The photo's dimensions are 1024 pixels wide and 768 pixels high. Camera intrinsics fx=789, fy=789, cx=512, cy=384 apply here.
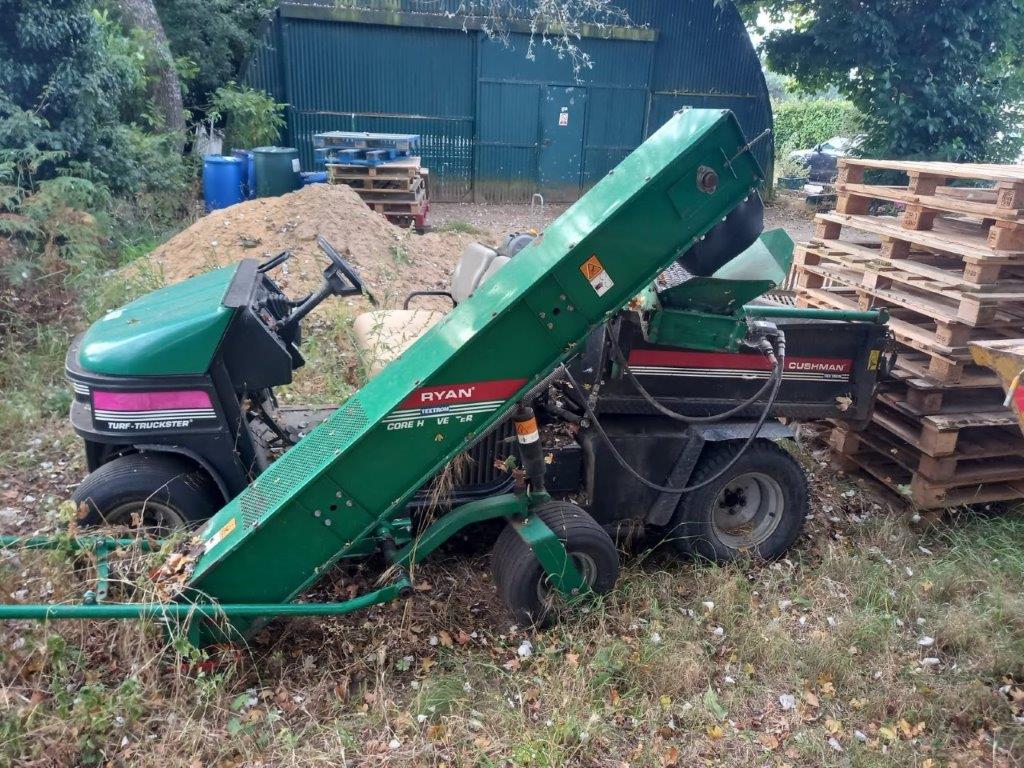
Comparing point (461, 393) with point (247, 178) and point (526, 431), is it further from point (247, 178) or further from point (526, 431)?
point (247, 178)

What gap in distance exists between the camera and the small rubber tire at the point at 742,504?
4.10 m

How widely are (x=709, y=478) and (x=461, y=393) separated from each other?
1.54m

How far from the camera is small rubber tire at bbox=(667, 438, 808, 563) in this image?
4.10 meters

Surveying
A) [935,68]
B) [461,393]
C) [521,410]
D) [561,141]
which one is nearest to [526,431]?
[521,410]

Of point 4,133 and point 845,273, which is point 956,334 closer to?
point 845,273

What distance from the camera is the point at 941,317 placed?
444 centimetres

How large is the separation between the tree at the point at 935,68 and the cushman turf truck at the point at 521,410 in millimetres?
11556

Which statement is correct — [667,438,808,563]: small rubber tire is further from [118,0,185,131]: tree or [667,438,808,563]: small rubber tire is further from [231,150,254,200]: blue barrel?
[118,0,185,131]: tree

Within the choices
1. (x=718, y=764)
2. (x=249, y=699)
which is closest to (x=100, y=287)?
(x=249, y=699)

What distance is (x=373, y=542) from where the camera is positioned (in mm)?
3635

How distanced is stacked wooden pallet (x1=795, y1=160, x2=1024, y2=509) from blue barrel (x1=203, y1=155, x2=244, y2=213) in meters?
8.54

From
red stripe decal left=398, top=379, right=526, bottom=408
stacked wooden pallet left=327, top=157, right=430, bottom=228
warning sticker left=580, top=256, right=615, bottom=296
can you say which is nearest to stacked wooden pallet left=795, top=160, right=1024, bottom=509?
warning sticker left=580, top=256, right=615, bottom=296

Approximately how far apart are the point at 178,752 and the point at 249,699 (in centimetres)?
33

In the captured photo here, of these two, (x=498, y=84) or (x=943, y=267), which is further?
(x=498, y=84)
